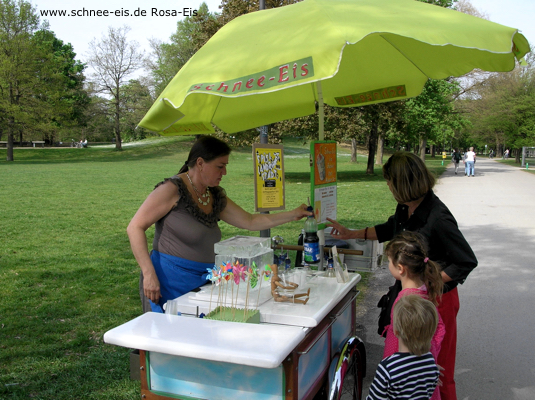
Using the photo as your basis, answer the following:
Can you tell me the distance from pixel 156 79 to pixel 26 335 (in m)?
60.2

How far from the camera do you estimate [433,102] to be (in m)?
25.7

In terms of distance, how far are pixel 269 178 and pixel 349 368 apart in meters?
1.56

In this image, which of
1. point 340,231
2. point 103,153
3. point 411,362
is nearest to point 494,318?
point 340,231

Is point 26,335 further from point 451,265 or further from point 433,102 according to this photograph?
point 433,102

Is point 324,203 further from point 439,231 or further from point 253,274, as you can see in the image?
point 253,274

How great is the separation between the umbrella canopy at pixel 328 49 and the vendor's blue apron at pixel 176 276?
1023mm

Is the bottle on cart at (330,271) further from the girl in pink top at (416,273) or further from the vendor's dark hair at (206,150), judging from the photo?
the vendor's dark hair at (206,150)

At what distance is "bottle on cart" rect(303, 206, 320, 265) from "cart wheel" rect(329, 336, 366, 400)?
641 millimetres

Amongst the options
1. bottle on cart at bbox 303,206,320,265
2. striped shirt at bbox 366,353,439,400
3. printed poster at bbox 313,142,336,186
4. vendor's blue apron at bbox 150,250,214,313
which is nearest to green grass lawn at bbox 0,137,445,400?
vendor's blue apron at bbox 150,250,214,313

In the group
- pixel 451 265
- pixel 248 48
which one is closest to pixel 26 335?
pixel 248 48

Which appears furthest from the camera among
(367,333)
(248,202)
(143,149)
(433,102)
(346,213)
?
(143,149)

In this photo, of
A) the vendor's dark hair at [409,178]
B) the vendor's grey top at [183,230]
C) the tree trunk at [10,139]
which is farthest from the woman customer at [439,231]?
the tree trunk at [10,139]

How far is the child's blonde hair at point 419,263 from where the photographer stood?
2500mm

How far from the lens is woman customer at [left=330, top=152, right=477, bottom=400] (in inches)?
Result: 104
